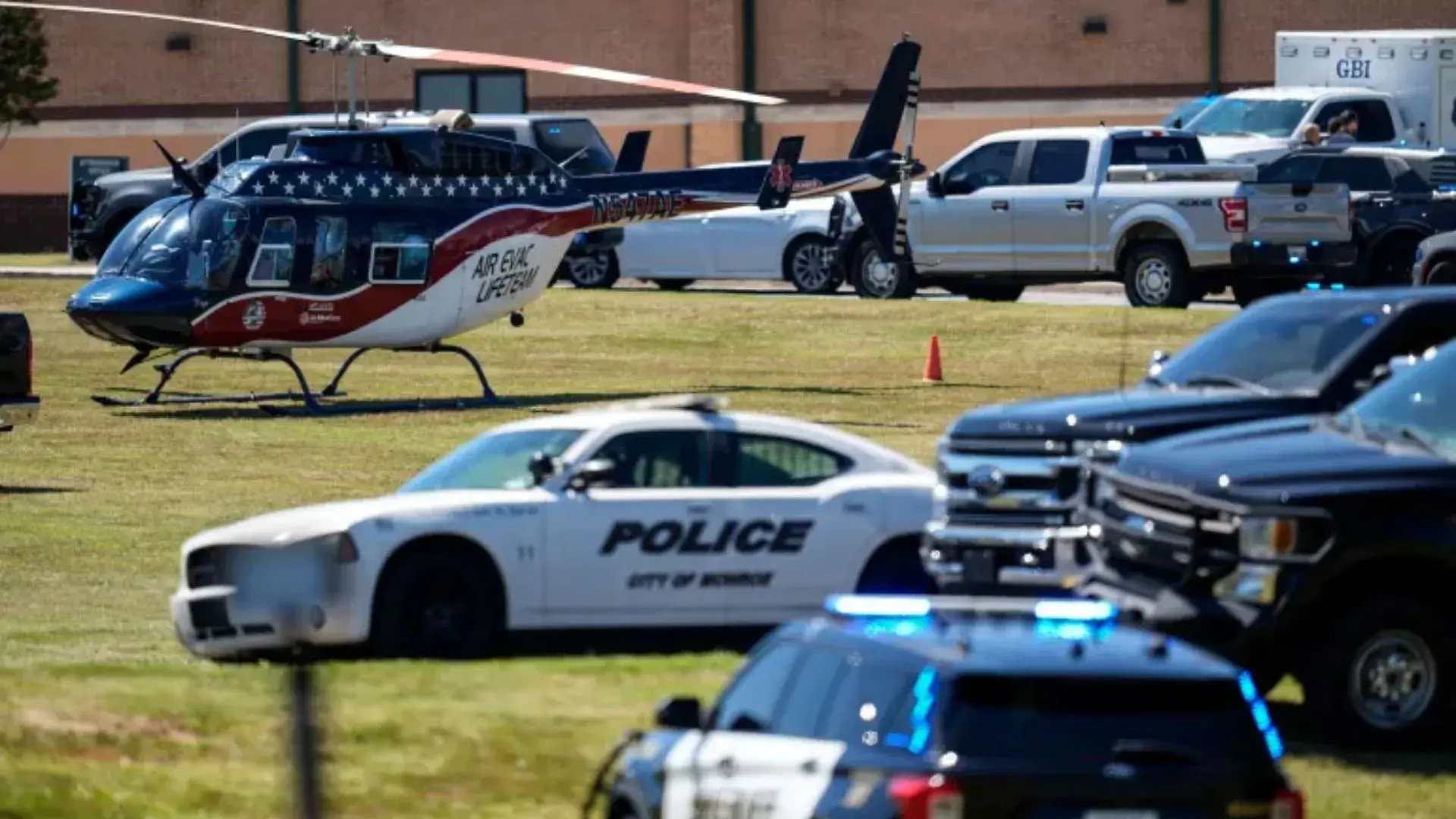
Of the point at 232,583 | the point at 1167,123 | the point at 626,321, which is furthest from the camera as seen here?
the point at 1167,123

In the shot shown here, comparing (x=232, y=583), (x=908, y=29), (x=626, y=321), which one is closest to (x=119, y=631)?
(x=232, y=583)

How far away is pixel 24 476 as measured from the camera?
2398 centimetres

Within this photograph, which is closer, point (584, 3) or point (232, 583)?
point (232, 583)

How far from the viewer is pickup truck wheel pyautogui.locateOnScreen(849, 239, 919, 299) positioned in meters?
36.1

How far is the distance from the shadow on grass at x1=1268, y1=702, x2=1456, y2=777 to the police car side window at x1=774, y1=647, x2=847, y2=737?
4167 millimetres

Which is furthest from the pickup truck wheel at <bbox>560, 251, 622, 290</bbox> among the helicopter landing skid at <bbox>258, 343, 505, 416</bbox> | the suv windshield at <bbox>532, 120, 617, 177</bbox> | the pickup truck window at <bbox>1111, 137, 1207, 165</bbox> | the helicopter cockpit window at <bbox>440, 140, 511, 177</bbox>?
the helicopter landing skid at <bbox>258, 343, 505, 416</bbox>

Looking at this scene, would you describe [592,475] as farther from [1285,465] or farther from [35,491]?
[35,491]

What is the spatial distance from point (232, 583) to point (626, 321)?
22005 mm

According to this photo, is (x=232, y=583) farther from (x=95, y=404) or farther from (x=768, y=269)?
(x=768, y=269)

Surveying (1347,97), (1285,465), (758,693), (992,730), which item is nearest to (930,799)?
(992,730)

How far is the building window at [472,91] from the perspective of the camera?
177 feet

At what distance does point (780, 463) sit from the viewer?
14891mm

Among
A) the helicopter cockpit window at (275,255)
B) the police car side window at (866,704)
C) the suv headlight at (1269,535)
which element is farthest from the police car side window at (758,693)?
the helicopter cockpit window at (275,255)

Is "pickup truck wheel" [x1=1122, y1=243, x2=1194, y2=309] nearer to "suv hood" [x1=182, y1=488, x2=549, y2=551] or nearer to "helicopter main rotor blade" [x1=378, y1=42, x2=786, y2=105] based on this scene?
"helicopter main rotor blade" [x1=378, y1=42, x2=786, y2=105]
